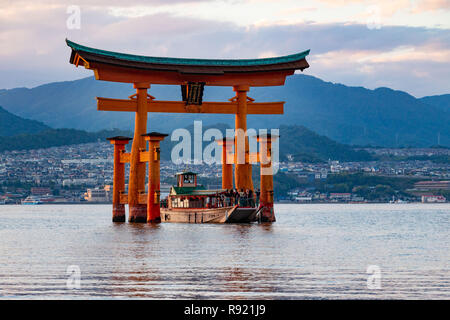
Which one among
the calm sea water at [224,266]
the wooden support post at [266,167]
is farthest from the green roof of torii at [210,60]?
the calm sea water at [224,266]

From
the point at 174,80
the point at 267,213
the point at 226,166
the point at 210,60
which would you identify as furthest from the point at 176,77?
the point at 267,213

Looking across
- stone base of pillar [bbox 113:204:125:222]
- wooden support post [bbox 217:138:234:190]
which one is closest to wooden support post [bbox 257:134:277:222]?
wooden support post [bbox 217:138:234:190]

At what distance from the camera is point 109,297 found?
21406mm

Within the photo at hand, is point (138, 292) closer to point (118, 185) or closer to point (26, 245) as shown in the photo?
point (26, 245)

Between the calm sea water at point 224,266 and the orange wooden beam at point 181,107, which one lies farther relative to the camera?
the orange wooden beam at point 181,107

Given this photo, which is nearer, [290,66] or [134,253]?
[134,253]

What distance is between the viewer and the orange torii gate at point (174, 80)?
187 ft

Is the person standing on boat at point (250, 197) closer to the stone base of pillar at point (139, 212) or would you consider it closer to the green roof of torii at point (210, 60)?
the stone base of pillar at point (139, 212)

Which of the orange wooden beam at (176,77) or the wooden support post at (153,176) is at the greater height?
the orange wooden beam at (176,77)

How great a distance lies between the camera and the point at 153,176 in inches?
2163

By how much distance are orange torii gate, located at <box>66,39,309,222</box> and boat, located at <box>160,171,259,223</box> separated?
235cm

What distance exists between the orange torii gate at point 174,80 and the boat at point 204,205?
7.71ft
